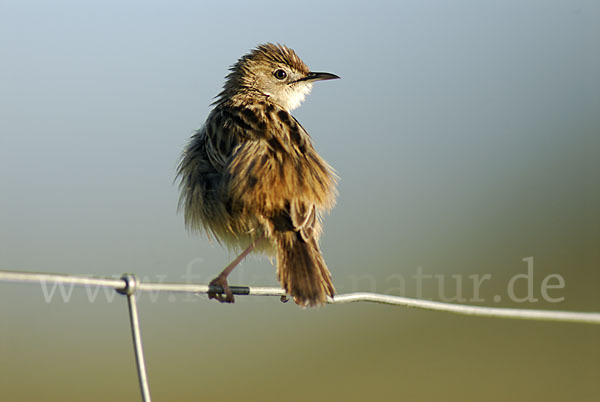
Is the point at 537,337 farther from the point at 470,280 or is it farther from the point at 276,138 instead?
the point at 276,138

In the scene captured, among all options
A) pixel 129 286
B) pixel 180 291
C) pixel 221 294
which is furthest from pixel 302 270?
pixel 129 286

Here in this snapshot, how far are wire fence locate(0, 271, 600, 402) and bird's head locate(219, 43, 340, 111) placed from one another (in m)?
2.58

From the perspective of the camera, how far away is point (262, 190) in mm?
3889

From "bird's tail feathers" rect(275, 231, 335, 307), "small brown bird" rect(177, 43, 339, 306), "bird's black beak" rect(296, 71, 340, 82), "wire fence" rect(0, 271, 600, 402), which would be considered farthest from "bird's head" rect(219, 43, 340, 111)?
"wire fence" rect(0, 271, 600, 402)

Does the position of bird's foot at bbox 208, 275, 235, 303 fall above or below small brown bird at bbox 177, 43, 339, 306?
below

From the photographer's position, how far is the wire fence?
203 cm

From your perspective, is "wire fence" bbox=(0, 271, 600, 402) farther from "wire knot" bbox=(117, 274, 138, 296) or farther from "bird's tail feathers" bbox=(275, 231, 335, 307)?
"bird's tail feathers" bbox=(275, 231, 335, 307)

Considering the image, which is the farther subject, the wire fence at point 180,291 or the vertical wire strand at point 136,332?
the vertical wire strand at point 136,332

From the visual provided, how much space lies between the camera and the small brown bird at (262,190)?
3760 millimetres

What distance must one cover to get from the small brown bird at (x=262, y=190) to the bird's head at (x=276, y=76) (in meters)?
0.66

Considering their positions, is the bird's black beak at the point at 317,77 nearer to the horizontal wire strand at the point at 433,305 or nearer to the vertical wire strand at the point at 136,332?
the horizontal wire strand at the point at 433,305

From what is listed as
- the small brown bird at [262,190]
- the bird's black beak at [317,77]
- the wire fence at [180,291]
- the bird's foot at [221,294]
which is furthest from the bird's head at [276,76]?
the wire fence at [180,291]

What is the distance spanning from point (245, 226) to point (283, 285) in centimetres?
60

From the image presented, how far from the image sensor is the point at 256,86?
565 cm
